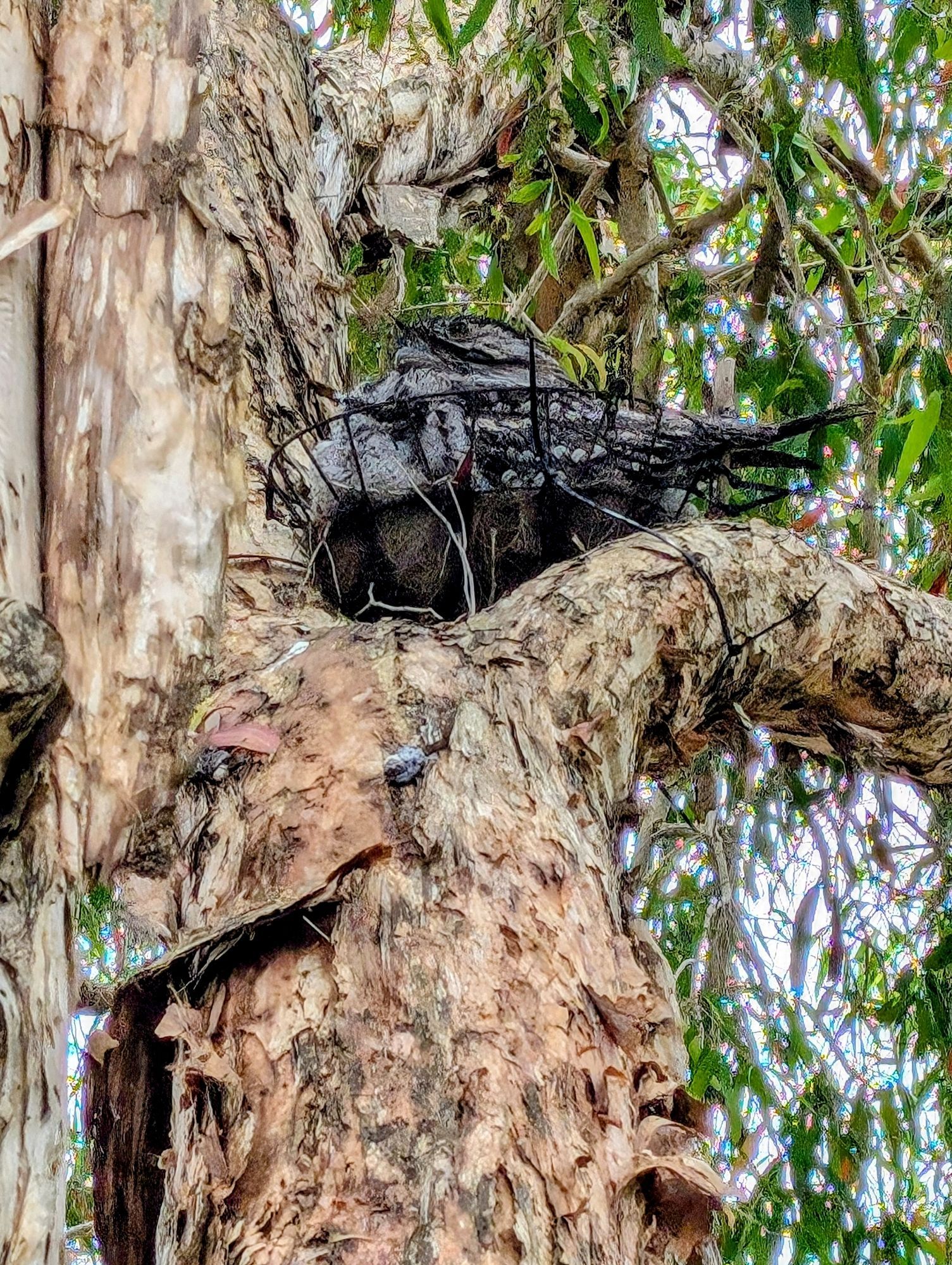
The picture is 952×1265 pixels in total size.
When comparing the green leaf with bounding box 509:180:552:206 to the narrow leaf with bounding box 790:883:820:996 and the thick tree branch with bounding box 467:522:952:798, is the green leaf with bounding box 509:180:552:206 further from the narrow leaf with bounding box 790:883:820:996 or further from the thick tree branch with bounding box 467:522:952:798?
the narrow leaf with bounding box 790:883:820:996

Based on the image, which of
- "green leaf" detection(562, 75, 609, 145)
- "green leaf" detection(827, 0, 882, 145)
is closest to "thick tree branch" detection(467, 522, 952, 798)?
"green leaf" detection(827, 0, 882, 145)

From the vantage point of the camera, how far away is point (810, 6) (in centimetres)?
157

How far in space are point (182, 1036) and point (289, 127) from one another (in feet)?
5.67

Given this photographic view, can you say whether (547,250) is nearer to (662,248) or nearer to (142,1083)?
(662,248)

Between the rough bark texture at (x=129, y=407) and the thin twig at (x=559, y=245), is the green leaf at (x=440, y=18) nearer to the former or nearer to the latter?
the thin twig at (x=559, y=245)

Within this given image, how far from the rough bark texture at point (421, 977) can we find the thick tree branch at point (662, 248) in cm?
140

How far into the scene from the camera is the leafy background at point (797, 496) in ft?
7.27

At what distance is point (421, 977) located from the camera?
1.00 meters

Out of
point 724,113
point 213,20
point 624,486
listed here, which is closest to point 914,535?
point 724,113

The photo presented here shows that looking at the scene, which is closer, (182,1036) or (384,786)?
(182,1036)

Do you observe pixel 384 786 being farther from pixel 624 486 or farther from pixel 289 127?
pixel 289 127

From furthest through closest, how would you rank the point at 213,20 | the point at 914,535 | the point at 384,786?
the point at 914,535, the point at 213,20, the point at 384,786

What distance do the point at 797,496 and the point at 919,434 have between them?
604 millimetres

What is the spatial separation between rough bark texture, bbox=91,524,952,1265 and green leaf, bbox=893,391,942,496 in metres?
0.73
